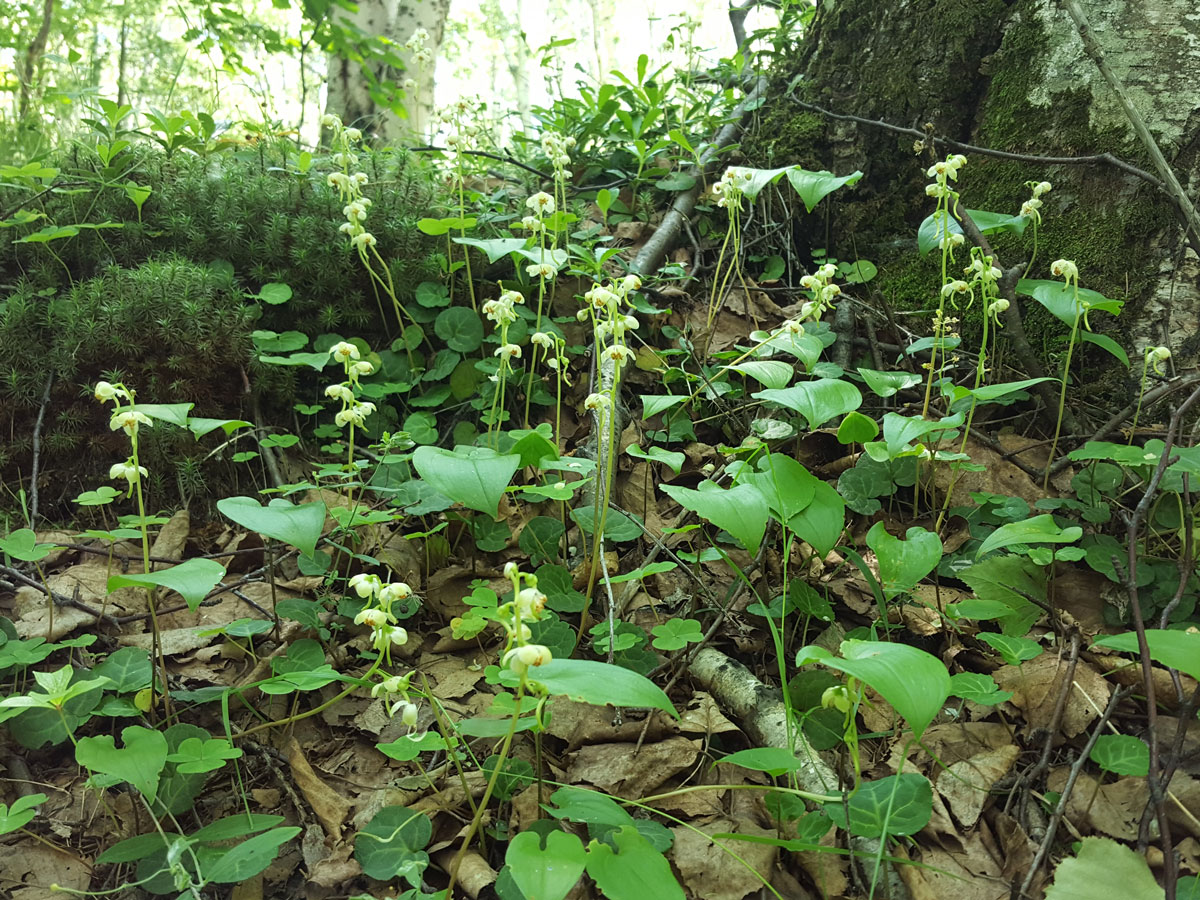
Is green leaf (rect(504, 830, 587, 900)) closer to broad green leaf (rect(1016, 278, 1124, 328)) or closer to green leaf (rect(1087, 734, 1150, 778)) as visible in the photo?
green leaf (rect(1087, 734, 1150, 778))

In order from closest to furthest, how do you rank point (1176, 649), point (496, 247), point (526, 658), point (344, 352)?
point (526, 658) < point (1176, 649) < point (344, 352) < point (496, 247)

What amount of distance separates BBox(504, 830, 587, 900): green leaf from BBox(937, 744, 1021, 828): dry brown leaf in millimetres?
844

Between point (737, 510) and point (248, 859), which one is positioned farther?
point (737, 510)

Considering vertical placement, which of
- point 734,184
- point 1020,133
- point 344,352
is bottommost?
point 344,352

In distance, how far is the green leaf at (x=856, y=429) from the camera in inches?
78.3

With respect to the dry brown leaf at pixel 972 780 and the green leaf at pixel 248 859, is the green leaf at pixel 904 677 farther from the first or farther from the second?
the green leaf at pixel 248 859

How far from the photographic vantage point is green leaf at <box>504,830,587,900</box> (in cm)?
103

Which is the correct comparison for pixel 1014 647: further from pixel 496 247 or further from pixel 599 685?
pixel 496 247

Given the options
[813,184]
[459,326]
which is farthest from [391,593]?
[813,184]

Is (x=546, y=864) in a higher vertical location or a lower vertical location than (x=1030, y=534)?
lower

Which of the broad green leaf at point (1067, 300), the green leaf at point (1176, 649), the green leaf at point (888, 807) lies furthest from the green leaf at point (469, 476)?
the broad green leaf at point (1067, 300)

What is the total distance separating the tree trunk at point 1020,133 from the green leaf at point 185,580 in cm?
261

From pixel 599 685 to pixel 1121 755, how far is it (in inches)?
45.2

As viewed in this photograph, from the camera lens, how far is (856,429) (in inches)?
79.4
